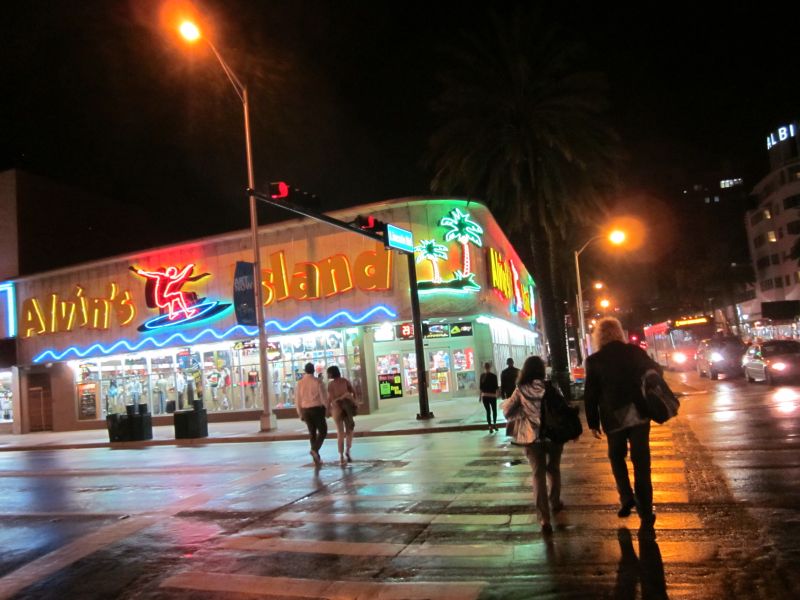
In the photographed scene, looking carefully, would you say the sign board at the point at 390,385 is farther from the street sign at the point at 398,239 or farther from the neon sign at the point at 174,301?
the street sign at the point at 398,239

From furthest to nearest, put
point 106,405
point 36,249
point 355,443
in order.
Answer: point 36,249
point 106,405
point 355,443

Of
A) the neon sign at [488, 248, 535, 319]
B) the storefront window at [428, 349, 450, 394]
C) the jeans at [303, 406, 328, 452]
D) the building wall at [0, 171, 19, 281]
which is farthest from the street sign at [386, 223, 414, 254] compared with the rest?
the building wall at [0, 171, 19, 281]

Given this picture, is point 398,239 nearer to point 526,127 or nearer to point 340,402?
point 526,127

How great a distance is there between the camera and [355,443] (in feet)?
54.1

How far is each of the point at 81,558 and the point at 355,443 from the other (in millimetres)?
9764

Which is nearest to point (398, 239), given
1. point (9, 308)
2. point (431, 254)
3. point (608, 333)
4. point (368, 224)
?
point (368, 224)

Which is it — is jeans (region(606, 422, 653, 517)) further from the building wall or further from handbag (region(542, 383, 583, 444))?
the building wall

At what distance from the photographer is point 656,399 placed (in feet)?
20.2

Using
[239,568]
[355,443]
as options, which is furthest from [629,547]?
[355,443]

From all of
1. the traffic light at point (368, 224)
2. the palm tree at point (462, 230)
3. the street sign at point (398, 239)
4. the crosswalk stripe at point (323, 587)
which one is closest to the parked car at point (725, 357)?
the palm tree at point (462, 230)

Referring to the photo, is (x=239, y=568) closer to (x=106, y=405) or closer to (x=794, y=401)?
(x=794, y=401)

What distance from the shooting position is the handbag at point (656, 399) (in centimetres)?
612

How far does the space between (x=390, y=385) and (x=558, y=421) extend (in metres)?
20.6

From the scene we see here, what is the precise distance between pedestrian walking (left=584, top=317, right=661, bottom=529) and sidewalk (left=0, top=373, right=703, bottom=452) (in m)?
11.1
